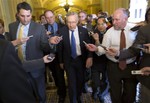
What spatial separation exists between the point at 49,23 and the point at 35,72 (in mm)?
1159

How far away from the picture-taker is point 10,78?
2.62 ft

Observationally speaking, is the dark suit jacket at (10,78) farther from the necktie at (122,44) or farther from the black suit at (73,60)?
the black suit at (73,60)

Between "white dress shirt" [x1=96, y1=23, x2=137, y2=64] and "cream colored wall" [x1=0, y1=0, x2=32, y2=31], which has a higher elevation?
"cream colored wall" [x1=0, y1=0, x2=32, y2=31]

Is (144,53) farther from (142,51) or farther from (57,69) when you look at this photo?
(57,69)

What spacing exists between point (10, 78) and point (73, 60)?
242 cm

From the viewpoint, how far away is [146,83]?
2434mm

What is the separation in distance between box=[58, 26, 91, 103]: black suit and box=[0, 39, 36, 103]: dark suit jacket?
2352 millimetres

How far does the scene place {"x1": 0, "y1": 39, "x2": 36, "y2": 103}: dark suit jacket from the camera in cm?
78

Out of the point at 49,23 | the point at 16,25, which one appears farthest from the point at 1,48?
the point at 49,23

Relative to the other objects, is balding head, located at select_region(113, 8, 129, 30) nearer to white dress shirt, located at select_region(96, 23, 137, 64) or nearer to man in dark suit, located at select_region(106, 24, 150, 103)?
white dress shirt, located at select_region(96, 23, 137, 64)

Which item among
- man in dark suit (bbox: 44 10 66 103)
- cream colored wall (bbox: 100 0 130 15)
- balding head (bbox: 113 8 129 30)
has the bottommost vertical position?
man in dark suit (bbox: 44 10 66 103)

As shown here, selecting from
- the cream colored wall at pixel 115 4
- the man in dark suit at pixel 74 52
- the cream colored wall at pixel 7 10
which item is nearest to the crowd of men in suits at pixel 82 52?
the man in dark suit at pixel 74 52

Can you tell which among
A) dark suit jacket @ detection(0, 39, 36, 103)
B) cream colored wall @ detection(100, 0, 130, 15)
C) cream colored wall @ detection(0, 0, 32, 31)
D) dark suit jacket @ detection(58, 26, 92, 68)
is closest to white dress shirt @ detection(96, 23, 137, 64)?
dark suit jacket @ detection(58, 26, 92, 68)

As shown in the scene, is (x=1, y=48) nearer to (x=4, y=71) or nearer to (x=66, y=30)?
(x=4, y=71)
